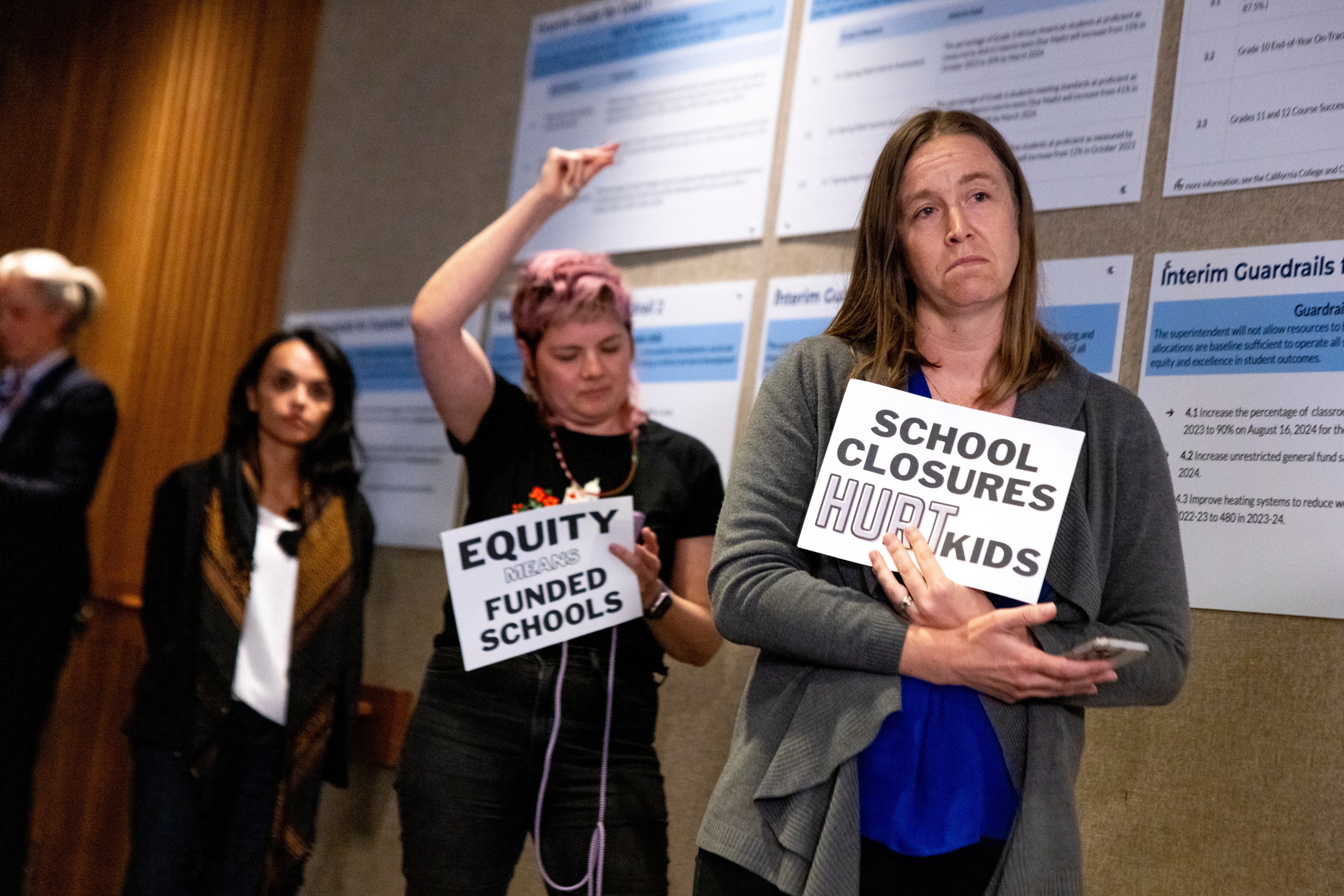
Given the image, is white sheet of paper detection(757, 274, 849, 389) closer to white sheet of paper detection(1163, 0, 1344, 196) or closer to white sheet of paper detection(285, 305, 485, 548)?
white sheet of paper detection(1163, 0, 1344, 196)

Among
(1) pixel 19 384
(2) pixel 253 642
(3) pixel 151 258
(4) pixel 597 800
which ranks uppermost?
(3) pixel 151 258

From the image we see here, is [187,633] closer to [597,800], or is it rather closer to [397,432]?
[397,432]

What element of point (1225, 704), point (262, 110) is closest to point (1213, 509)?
point (1225, 704)

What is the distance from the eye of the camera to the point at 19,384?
354 centimetres

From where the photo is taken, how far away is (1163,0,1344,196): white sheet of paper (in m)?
2.29

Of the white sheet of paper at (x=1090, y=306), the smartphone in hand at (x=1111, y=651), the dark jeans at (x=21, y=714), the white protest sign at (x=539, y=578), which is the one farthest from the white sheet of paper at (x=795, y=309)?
the dark jeans at (x=21, y=714)

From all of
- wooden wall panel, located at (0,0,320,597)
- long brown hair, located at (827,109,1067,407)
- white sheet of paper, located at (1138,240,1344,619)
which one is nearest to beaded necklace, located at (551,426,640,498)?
long brown hair, located at (827,109,1067,407)

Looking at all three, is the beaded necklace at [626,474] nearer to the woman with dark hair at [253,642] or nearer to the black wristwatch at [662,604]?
the black wristwatch at [662,604]

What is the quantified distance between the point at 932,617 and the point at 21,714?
282 cm

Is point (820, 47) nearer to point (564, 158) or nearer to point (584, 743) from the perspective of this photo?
point (564, 158)

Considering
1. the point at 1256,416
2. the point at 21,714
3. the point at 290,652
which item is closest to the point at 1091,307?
the point at 1256,416

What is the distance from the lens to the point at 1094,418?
1546 mm

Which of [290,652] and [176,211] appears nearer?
[290,652]

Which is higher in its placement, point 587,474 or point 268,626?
point 587,474
